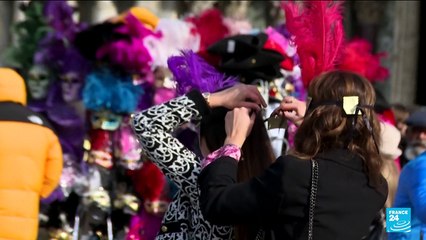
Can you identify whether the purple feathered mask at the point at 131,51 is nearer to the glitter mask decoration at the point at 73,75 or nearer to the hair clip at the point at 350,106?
the glitter mask decoration at the point at 73,75

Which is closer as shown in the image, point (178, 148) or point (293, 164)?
point (293, 164)

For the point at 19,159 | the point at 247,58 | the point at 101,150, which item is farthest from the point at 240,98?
the point at 101,150

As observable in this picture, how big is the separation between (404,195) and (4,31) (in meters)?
7.58

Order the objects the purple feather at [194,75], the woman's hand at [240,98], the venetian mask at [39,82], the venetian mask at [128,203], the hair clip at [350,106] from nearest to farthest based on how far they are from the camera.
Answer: the hair clip at [350,106] < the woman's hand at [240,98] < the purple feather at [194,75] < the venetian mask at [128,203] < the venetian mask at [39,82]

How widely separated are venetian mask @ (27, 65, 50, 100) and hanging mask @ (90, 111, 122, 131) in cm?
62

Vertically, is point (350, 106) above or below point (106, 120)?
above

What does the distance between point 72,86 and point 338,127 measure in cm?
453

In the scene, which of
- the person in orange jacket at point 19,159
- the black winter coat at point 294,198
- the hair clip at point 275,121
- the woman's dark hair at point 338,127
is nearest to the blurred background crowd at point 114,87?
the person in orange jacket at point 19,159

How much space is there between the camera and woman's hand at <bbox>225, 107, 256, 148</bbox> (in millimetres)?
3096

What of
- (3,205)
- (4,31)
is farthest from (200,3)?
(3,205)

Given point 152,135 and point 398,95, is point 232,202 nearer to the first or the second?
point 152,135

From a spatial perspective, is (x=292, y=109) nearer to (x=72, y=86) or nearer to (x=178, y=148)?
(x=178, y=148)

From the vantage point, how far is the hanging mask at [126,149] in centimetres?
669

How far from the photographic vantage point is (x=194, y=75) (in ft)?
13.7
